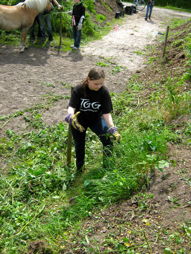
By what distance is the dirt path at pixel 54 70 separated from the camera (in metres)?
6.30

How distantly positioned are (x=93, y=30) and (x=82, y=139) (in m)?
9.16

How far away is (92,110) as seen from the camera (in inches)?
144

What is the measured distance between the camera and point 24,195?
3760 millimetres

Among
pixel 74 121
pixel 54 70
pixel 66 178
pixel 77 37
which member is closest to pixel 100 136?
pixel 74 121

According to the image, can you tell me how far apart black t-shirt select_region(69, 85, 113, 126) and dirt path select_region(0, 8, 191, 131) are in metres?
2.05

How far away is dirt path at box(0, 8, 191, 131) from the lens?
6305 mm

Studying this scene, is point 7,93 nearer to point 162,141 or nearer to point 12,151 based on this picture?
point 12,151

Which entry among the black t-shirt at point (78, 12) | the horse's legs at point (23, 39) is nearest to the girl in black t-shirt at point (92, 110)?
the horse's legs at point (23, 39)

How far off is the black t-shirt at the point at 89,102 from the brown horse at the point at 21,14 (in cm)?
623

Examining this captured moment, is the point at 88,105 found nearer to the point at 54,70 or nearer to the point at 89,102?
the point at 89,102

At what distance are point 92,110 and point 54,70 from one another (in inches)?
191

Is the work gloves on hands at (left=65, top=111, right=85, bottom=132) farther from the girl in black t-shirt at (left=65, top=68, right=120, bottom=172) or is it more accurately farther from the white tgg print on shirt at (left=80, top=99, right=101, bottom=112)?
the white tgg print on shirt at (left=80, top=99, right=101, bottom=112)

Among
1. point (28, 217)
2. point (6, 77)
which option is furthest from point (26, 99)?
point (28, 217)

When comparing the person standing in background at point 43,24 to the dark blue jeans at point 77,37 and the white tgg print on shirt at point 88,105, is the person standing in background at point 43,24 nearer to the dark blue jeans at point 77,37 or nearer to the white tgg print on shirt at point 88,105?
the dark blue jeans at point 77,37
